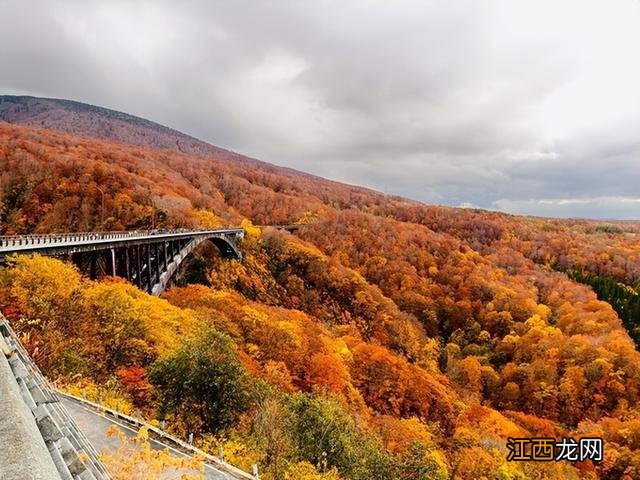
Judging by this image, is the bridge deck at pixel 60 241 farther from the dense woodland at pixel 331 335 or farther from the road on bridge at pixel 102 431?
the road on bridge at pixel 102 431

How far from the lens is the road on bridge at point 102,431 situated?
821 inches

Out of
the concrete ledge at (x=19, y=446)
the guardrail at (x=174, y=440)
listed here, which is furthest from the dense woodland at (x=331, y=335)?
the concrete ledge at (x=19, y=446)

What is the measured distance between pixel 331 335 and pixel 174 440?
4907cm

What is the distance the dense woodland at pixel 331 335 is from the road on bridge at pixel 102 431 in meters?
1.92

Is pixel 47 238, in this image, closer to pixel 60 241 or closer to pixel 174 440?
pixel 60 241

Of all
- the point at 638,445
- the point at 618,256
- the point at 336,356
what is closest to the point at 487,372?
the point at 638,445

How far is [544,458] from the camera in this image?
49.3 m

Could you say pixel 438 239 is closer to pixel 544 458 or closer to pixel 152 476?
pixel 544 458

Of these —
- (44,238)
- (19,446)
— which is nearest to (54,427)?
(19,446)

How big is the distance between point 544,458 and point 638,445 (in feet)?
59.9

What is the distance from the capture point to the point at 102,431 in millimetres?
22281

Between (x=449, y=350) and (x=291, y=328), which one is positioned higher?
(x=291, y=328)

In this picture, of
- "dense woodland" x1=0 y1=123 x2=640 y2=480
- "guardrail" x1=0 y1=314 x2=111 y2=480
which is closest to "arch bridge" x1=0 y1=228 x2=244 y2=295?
"dense woodland" x1=0 y1=123 x2=640 y2=480

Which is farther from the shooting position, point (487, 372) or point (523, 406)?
point (487, 372)
